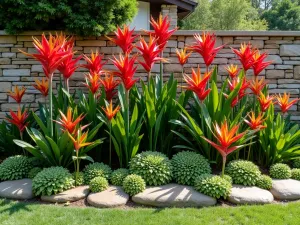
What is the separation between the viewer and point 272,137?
426 centimetres

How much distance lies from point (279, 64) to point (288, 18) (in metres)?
28.5

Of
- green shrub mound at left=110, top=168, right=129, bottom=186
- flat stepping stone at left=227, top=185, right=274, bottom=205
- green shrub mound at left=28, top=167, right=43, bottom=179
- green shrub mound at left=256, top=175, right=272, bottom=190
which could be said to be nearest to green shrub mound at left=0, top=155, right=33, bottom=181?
green shrub mound at left=28, top=167, right=43, bottom=179

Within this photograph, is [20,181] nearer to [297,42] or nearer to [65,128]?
[65,128]

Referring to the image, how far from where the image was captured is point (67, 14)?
508 centimetres

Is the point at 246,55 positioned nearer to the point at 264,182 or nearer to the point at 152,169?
the point at 264,182

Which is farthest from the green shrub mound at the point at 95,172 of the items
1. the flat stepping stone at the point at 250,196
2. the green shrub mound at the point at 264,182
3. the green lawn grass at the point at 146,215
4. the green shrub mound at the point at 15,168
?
the green shrub mound at the point at 264,182

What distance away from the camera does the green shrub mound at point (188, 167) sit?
3.84 meters

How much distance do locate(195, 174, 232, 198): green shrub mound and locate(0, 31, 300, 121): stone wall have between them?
2346 mm

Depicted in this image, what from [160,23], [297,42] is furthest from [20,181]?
[297,42]

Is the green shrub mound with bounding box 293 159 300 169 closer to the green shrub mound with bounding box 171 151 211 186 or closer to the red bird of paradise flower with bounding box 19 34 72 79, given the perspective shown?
the green shrub mound with bounding box 171 151 211 186

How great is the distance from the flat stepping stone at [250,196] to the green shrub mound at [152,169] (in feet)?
2.44

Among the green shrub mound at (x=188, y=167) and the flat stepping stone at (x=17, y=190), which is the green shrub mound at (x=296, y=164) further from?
the flat stepping stone at (x=17, y=190)

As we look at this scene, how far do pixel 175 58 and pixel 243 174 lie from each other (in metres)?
→ 2.42

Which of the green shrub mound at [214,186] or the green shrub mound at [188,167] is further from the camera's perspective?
the green shrub mound at [188,167]
